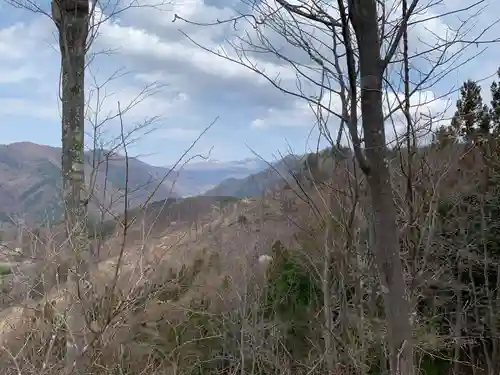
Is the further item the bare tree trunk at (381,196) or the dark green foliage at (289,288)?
the dark green foliage at (289,288)

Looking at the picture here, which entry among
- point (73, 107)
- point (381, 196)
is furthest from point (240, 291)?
point (381, 196)

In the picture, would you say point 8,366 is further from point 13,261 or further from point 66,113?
point 66,113

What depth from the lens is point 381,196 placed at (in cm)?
197

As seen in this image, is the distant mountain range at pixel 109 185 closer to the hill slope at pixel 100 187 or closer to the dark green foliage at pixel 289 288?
the hill slope at pixel 100 187

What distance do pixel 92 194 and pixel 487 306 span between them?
1164 cm

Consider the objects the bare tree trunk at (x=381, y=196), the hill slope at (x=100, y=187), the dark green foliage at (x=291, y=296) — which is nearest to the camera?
the bare tree trunk at (x=381, y=196)

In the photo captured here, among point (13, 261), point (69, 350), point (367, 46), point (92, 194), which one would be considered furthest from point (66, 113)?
point (367, 46)

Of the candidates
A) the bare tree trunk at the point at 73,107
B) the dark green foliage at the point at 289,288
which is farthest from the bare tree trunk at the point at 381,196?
the dark green foliage at the point at 289,288

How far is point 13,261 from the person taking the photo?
3.22m

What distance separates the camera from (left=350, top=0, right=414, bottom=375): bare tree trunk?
76.6 inches

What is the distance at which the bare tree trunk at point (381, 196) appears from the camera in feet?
6.39

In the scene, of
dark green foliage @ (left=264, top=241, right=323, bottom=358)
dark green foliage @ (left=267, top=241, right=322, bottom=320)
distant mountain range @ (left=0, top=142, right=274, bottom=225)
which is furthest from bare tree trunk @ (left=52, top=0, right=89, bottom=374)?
dark green foliage @ (left=267, top=241, right=322, bottom=320)

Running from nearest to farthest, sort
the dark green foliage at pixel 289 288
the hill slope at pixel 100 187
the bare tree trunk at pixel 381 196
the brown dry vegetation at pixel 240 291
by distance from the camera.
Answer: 1. the bare tree trunk at pixel 381 196
2. the hill slope at pixel 100 187
3. the brown dry vegetation at pixel 240 291
4. the dark green foliage at pixel 289 288

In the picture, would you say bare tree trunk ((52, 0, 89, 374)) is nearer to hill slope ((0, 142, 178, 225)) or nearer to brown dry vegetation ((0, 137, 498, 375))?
hill slope ((0, 142, 178, 225))
